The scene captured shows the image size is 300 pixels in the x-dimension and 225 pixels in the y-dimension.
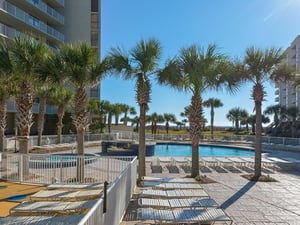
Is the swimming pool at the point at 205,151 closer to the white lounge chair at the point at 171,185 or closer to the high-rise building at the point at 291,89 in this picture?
the white lounge chair at the point at 171,185

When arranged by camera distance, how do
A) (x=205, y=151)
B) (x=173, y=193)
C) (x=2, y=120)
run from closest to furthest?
(x=173, y=193), (x=2, y=120), (x=205, y=151)

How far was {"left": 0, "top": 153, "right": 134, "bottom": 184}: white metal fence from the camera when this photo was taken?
8344 millimetres

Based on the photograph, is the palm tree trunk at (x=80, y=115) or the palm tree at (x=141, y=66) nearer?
the palm tree at (x=141, y=66)

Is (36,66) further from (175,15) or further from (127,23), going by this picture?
(127,23)

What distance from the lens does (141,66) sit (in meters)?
8.66

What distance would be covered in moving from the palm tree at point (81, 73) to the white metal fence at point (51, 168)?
54 cm

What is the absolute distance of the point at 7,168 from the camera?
29.7ft

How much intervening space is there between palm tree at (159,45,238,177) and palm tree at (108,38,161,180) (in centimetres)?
65

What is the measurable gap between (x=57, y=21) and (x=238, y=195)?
33.2 m

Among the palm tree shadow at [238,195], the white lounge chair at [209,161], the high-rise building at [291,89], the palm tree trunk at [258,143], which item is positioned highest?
the high-rise building at [291,89]

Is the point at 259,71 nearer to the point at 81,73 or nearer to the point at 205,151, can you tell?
the point at 81,73

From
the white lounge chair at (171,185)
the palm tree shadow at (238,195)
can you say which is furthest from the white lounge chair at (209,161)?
the white lounge chair at (171,185)

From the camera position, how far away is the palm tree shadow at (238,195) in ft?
21.2

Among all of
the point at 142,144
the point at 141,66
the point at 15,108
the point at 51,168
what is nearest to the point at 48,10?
the point at 15,108
